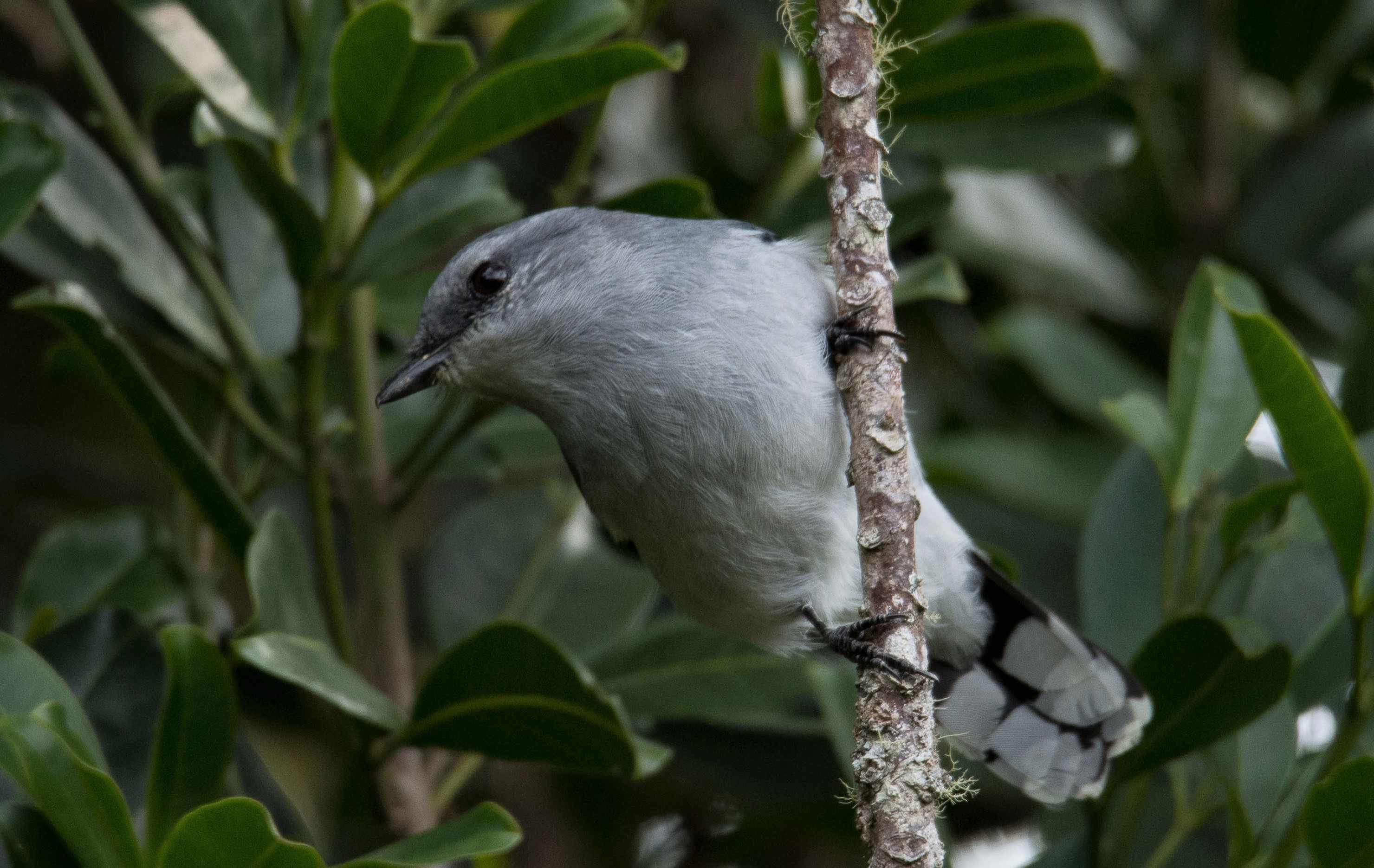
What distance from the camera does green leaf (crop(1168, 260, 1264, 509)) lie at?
102 inches

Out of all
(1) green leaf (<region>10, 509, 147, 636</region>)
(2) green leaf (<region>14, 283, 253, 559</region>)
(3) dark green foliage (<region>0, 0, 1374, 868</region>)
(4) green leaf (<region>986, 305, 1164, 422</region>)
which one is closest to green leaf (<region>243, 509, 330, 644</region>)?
(3) dark green foliage (<region>0, 0, 1374, 868</region>)

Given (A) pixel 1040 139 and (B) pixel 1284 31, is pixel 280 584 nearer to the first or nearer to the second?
(A) pixel 1040 139

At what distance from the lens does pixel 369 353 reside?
2.77 meters

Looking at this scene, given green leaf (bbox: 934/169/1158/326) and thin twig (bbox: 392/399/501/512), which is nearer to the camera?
thin twig (bbox: 392/399/501/512)

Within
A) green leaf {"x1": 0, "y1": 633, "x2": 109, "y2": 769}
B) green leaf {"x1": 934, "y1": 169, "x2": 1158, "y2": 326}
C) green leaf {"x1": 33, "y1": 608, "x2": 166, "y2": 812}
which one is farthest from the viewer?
green leaf {"x1": 934, "y1": 169, "x2": 1158, "y2": 326}

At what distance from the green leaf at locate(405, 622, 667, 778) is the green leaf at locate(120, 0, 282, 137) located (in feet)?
3.41

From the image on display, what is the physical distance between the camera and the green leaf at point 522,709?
7.23ft

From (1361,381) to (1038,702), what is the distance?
0.99 m

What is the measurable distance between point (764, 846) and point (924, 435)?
129 cm

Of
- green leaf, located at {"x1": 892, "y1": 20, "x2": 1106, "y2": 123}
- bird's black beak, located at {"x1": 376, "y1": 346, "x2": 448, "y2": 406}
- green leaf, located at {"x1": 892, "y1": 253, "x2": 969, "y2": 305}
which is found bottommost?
bird's black beak, located at {"x1": 376, "y1": 346, "x2": 448, "y2": 406}

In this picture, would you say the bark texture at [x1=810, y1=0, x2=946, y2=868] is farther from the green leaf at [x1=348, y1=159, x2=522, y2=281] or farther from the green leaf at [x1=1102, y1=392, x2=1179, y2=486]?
the green leaf at [x1=348, y1=159, x2=522, y2=281]

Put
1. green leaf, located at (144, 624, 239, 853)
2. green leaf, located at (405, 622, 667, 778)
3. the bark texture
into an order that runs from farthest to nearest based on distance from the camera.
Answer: green leaf, located at (405, 622, 667, 778) < green leaf, located at (144, 624, 239, 853) < the bark texture

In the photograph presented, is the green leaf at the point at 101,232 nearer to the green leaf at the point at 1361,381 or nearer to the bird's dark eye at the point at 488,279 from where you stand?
the bird's dark eye at the point at 488,279

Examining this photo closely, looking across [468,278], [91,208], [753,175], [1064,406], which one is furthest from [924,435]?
[91,208]
